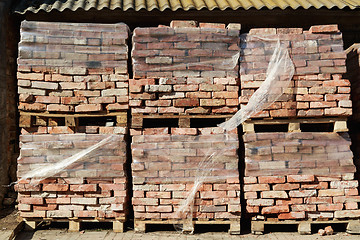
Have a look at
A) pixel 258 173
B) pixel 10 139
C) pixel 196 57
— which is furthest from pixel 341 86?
pixel 10 139

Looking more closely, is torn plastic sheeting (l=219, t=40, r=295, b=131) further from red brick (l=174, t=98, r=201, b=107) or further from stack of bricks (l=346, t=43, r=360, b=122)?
stack of bricks (l=346, t=43, r=360, b=122)

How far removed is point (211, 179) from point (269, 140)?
91cm

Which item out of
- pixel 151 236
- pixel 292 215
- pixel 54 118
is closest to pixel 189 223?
pixel 151 236

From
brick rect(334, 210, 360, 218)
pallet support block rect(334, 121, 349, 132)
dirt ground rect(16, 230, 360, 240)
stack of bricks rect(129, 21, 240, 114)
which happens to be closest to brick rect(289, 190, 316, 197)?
brick rect(334, 210, 360, 218)

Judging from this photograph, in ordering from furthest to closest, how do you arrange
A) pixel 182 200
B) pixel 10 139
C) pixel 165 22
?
pixel 165 22
pixel 10 139
pixel 182 200

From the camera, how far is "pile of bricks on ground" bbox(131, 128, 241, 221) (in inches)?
138

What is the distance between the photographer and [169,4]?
471cm

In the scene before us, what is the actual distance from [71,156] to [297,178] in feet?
9.54

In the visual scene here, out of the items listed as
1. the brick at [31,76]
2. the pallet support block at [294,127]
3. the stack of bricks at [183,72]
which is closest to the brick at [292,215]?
the pallet support block at [294,127]

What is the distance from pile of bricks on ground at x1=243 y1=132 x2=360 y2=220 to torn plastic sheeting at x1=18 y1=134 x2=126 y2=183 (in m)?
1.73

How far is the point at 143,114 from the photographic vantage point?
3.58 metres

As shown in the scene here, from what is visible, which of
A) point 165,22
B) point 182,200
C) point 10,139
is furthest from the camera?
point 165,22

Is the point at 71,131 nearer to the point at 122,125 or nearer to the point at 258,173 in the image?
the point at 122,125

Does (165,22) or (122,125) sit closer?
(122,125)
